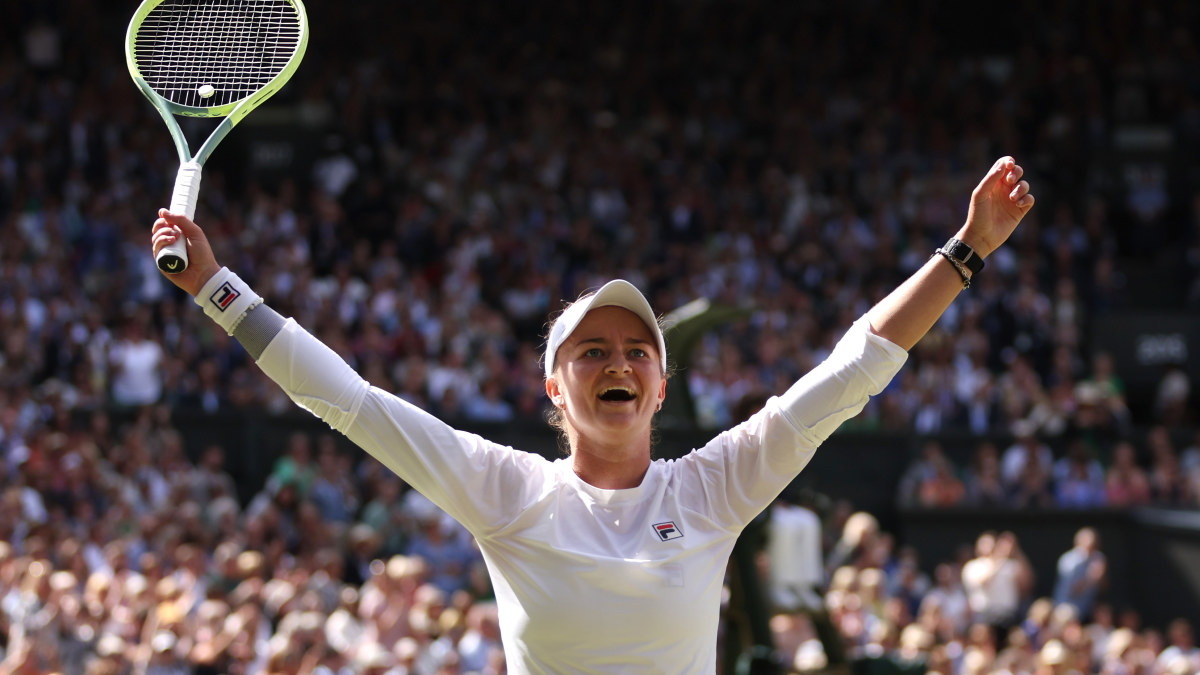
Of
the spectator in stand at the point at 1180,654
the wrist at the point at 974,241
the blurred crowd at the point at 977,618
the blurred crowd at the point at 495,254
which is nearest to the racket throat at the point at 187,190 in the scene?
the wrist at the point at 974,241

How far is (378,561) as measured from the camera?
33.4 feet

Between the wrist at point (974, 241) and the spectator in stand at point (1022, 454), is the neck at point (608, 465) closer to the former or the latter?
the wrist at point (974, 241)

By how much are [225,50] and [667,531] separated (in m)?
1.76

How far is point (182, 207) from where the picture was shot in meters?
2.87

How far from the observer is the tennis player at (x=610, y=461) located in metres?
2.55

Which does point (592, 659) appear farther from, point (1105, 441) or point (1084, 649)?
point (1105, 441)

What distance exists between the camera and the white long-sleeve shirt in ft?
8.35

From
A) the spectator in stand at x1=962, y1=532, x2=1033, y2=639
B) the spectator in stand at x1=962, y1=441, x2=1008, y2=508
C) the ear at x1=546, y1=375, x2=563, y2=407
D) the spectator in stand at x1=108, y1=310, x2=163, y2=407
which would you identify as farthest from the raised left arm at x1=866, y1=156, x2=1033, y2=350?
the spectator in stand at x1=108, y1=310, x2=163, y2=407

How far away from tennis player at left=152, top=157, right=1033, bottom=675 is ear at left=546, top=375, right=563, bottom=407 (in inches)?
1.4

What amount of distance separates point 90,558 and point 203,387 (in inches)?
106

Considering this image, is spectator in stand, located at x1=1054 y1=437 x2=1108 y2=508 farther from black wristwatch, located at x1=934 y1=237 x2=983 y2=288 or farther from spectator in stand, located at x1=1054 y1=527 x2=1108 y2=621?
black wristwatch, located at x1=934 y1=237 x2=983 y2=288

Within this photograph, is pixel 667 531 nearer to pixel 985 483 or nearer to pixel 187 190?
pixel 187 190

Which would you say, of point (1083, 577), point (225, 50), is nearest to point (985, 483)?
point (1083, 577)

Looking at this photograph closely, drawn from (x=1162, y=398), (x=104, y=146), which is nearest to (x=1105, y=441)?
(x=1162, y=398)
